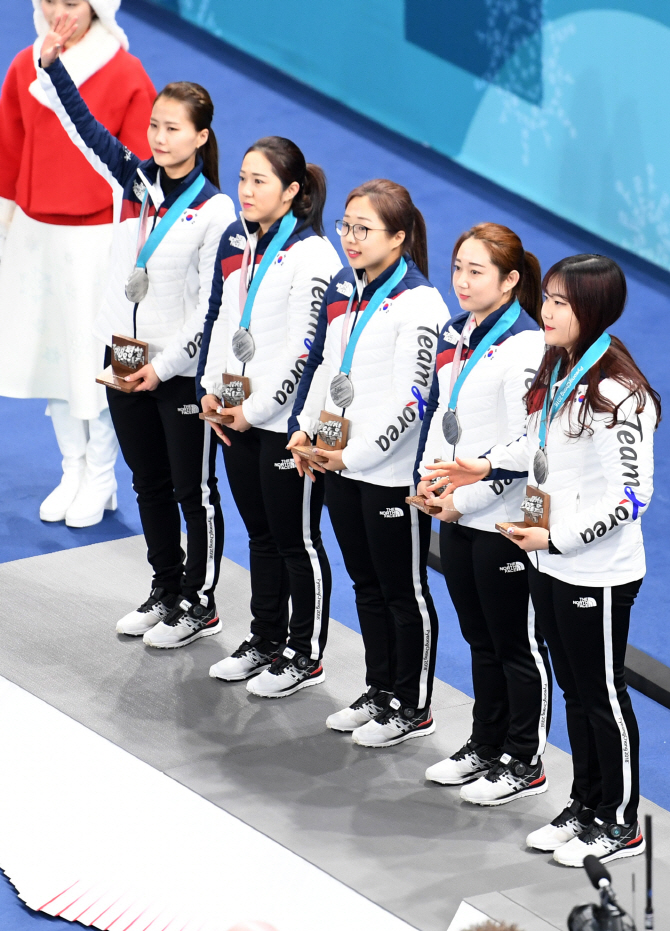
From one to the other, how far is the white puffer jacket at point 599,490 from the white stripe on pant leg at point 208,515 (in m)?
1.46

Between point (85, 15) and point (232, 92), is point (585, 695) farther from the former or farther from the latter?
point (232, 92)

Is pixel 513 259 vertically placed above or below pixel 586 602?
above

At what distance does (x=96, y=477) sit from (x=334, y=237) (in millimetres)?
3047

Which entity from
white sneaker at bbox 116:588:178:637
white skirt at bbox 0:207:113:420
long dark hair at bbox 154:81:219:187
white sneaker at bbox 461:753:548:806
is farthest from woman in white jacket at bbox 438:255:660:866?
white skirt at bbox 0:207:113:420

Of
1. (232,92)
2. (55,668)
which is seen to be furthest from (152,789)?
(232,92)

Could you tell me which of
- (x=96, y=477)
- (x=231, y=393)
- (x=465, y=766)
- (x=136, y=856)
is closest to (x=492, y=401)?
(x=231, y=393)

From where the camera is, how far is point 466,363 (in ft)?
12.9

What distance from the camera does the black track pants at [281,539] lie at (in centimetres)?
454

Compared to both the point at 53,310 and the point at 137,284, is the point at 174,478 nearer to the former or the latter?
the point at 137,284

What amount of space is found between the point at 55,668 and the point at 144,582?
72cm

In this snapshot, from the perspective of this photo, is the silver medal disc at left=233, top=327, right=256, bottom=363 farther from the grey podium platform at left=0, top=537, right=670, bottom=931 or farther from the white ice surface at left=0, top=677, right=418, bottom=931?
the white ice surface at left=0, top=677, right=418, bottom=931

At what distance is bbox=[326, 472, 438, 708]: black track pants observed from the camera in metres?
4.24

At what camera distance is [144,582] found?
18.1 ft

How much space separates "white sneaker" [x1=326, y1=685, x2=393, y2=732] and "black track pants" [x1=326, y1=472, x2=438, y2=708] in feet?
0.10
